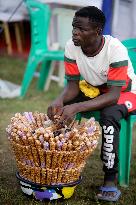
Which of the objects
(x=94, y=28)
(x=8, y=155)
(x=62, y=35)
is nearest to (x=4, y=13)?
(x=62, y=35)

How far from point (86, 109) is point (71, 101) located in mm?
393

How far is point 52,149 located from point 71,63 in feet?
2.97

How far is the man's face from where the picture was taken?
3.50 metres

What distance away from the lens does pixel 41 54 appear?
6.89m

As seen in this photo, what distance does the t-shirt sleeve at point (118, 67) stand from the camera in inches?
139

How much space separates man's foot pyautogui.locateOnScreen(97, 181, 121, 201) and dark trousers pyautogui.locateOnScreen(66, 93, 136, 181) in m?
0.04

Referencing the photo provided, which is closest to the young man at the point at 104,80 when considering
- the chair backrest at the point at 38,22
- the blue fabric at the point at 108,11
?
the blue fabric at the point at 108,11

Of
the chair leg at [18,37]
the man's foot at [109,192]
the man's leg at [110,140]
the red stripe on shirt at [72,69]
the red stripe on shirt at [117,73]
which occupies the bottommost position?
the chair leg at [18,37]

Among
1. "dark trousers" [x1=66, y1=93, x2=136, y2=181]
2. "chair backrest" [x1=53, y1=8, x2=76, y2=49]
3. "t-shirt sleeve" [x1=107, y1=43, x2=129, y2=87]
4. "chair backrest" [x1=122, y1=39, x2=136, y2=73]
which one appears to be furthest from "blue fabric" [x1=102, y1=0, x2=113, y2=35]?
"chair backrest" [x1=53, y1=8, x2=76, y2=49]

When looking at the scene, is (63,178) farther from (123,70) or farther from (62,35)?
(62,35)

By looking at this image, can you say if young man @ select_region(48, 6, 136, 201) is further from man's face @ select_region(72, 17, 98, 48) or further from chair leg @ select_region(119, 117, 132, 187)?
chair leg @ select_region(119, 117, 132, 187)

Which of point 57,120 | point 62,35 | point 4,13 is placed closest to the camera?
point 57,120

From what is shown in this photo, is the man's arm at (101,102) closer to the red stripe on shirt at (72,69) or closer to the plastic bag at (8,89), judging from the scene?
the red stripe on shirt at (72,69)

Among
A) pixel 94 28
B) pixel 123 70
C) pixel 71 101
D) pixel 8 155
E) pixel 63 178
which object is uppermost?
pixel 94 28
